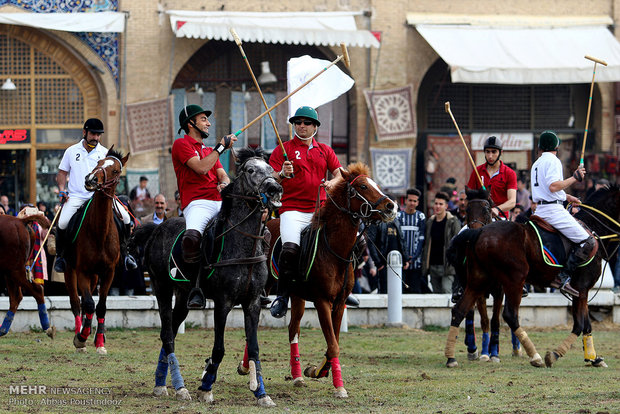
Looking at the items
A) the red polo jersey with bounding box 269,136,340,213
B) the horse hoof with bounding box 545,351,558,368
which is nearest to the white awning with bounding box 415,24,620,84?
the horse hoof with bounding box 545,351,558,368

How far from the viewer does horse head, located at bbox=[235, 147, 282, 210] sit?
948cm

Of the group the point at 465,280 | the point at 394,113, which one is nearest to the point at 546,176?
the point at 465,280

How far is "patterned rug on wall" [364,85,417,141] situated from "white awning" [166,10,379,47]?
159 centimetres

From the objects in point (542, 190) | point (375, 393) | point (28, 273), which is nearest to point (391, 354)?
point (542, 190)

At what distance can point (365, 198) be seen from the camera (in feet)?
33.9

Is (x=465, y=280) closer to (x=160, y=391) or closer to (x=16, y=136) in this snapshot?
(x=160, y=391)

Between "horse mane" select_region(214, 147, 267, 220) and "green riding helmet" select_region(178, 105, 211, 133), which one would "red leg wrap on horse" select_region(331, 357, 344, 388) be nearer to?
"horse mane" select_region(214, 147, 267, 220)

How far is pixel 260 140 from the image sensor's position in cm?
2684

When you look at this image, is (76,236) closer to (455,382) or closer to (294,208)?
(294,208)

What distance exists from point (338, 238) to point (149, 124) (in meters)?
15.9

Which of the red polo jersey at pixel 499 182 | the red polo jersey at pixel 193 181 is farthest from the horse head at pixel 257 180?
the red polo jersey at pixel 499 182

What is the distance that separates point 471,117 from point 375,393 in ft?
60.8

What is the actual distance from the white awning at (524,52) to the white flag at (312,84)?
1018cm

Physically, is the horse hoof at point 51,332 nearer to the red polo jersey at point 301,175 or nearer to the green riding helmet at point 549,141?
the red polo jersey at point 301,175
